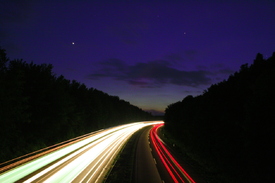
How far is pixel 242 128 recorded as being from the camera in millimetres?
19000

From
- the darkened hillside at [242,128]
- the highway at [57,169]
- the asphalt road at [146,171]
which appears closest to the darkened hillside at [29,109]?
the highway at [57,169]

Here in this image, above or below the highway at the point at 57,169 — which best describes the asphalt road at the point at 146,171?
below

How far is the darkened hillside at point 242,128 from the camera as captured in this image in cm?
1484

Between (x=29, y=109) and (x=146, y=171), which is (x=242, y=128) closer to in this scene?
(x=146, y=171)

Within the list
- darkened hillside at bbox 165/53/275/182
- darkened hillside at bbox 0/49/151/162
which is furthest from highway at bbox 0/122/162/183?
darkened hillside at bbox 165/53/275/182

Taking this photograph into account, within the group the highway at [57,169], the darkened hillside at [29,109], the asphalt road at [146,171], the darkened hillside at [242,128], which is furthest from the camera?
the darkened hillside at [29,109]

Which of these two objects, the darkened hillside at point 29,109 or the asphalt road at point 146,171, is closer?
the asphalt road at point 146,171

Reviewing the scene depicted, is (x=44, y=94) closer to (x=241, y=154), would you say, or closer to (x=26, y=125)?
(x=26, y=125)

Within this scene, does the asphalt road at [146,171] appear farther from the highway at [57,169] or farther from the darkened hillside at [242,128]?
the darkened hillside at [242,128]

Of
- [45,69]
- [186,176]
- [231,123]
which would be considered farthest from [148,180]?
[45,69]

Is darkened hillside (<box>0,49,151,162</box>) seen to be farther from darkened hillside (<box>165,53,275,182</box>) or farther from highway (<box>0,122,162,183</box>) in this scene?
darkened hillside (<box>165,53,275,182</box>)

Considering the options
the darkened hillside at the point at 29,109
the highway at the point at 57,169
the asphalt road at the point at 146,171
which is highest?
the darkened hillside at the point at 29,109

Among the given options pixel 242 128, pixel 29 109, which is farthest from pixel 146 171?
pixel 29 109

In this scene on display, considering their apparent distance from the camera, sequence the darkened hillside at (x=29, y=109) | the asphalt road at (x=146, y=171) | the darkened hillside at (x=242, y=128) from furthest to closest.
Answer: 1. the darkened hillside at (x=29, y=109)
2. the asphalt road at (x=146, y=171)
3. the darkened hillside at (x=242, y=128)
